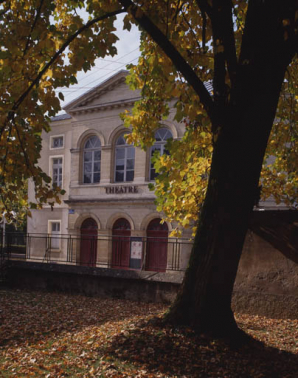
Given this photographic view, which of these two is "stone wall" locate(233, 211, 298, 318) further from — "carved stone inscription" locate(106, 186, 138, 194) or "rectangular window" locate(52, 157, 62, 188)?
"rectangular window" locate(52, 157, 62, 188)

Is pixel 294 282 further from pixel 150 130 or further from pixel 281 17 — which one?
pixel 281 17

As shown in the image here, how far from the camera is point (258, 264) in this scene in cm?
724

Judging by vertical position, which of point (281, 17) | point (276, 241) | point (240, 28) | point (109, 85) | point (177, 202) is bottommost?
point (276, 241)

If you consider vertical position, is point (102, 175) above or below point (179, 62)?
below

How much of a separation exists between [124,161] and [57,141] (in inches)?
226

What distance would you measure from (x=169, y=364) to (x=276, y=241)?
349 cm

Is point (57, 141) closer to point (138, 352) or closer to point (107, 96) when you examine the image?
point (107, 96)

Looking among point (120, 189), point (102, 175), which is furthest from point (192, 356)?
point (102, 175)

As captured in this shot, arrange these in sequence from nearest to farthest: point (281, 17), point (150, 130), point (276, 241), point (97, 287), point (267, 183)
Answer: point (281, 17) < point (276, 241) < point (150, 130) < point (267, 183) < point (97, 287)

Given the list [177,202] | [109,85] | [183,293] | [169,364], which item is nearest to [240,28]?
[177,202]

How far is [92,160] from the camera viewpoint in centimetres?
2273

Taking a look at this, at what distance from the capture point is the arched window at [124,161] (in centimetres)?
2133

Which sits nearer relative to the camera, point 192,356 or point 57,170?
point 192,356

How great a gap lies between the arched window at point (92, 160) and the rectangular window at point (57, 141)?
2.41 meters
